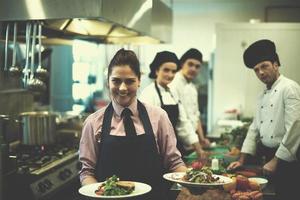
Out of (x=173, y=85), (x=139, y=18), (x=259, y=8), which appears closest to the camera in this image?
(x=139, y=18)

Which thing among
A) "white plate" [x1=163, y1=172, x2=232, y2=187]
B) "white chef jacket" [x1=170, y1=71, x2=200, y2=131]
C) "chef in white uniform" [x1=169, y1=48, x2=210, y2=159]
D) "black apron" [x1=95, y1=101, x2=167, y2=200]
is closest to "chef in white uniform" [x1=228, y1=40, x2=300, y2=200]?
"white plate" [x1=163, y1=172, x2=232, y2=187]

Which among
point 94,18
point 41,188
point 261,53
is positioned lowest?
point 41,188

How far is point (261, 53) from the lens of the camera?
2.38m

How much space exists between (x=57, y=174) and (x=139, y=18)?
1211mm

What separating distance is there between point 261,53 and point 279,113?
0.36m

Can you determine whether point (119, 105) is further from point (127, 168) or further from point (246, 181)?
point (246, 181)

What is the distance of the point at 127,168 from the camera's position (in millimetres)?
1874

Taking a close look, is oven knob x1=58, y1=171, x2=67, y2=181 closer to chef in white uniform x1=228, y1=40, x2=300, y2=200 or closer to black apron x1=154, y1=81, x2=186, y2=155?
black apron x1=154, y1=81, x2=186, y2=155

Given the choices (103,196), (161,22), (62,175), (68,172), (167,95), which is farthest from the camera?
(161,22)

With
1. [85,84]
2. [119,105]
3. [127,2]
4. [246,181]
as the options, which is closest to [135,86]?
[119,105]

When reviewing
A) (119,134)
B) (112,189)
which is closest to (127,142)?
(119,134)

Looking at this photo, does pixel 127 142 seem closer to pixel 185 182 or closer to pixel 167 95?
pixel 185 182

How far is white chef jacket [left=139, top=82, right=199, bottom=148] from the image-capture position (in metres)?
3.05

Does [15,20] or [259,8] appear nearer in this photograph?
[15,20]
